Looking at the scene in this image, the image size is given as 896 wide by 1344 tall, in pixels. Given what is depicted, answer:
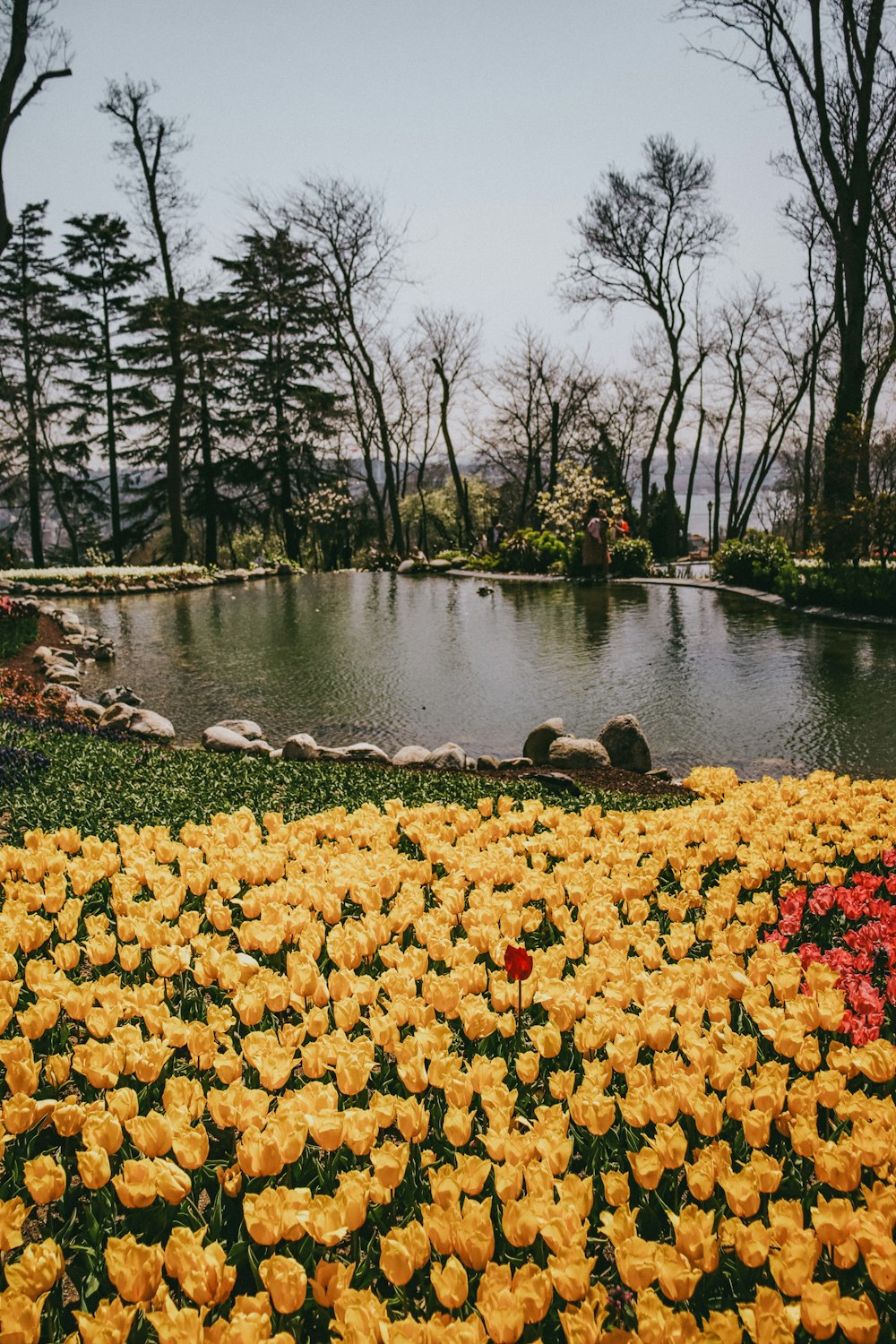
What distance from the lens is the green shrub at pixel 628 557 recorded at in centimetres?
2408

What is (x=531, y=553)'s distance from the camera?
26125 millimetres

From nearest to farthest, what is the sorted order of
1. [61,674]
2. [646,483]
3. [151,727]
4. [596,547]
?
1. [151,727]
2. [61,674]
3. [596,547]
4. [646,483]

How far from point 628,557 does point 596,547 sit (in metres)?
2.50

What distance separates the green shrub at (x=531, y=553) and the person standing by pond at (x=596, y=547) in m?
1.99

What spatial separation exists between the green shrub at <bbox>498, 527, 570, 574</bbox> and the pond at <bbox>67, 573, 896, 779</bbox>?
7.62 m

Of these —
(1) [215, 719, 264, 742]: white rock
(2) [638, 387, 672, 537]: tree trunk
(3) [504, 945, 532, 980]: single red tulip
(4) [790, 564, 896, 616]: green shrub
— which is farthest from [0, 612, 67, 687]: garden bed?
(2) [638, 387, 672, 537]: tree trunk

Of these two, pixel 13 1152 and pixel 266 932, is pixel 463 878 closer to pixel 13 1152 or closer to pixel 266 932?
pixel 266 932

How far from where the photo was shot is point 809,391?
3972cm

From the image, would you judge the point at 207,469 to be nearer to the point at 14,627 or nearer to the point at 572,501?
the point at 572,501

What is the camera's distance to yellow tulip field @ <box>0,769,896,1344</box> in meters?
1.41

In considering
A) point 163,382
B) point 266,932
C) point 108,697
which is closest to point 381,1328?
point 266,932

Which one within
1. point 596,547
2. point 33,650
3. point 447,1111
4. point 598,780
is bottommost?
point 598,780

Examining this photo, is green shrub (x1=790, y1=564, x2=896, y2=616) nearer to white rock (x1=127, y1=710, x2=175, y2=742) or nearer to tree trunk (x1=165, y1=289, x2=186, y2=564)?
white rock (x1=127, y1=710, x2=175, y2=742)

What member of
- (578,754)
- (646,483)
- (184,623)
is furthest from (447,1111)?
(646,483)
